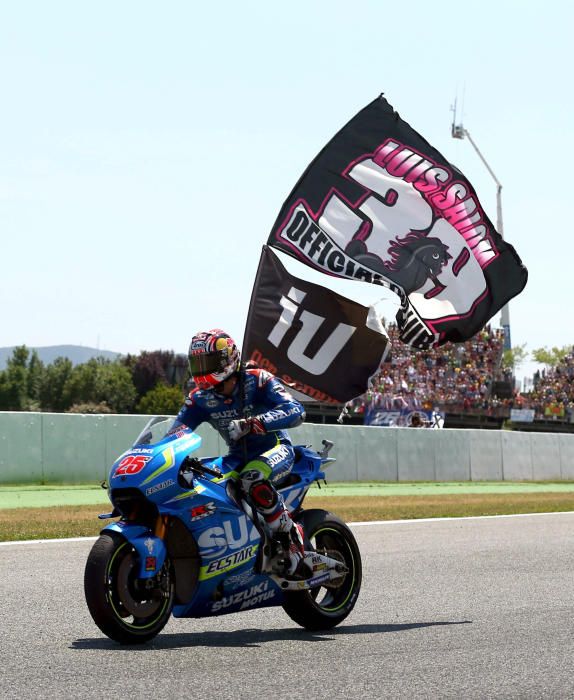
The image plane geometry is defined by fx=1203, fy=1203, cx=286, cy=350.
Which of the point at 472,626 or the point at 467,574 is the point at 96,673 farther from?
the point at 467,574

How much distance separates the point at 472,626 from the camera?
7.07 metres

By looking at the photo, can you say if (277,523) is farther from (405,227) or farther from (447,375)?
(447,375)

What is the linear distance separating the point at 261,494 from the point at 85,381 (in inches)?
4889

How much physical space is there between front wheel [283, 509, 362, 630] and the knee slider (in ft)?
1.77

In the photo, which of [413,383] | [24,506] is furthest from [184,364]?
[24,506]

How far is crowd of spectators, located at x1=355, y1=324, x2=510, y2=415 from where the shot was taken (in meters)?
50.5

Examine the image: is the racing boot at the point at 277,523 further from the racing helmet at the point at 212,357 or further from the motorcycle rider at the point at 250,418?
the racing helmet at the point at 212,357

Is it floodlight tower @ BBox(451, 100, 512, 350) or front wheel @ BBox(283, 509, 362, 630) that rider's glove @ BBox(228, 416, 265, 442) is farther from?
floodlight tower @ BBox(451, 100, 512, 350)

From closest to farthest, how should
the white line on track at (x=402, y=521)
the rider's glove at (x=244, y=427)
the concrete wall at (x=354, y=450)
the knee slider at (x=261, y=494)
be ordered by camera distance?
the rider's glove at (x=244, y=427) → the knee slider at (x=261, y=494) → the white line on track at (x=402, y=521) → the concrete wall at (x=354, y=450)

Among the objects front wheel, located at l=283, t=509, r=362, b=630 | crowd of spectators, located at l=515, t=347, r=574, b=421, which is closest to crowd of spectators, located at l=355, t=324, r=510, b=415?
crowd of spectators, located at l=515, t=347, r=574, b=421

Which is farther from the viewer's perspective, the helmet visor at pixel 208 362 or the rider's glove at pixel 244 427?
the helmet visor at pixel 208 362

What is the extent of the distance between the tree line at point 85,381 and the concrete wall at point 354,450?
305 ft

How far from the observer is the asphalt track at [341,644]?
5156 mm

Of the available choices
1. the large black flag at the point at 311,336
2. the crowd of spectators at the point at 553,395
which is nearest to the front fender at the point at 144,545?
the large black flag at the point at 311,336
